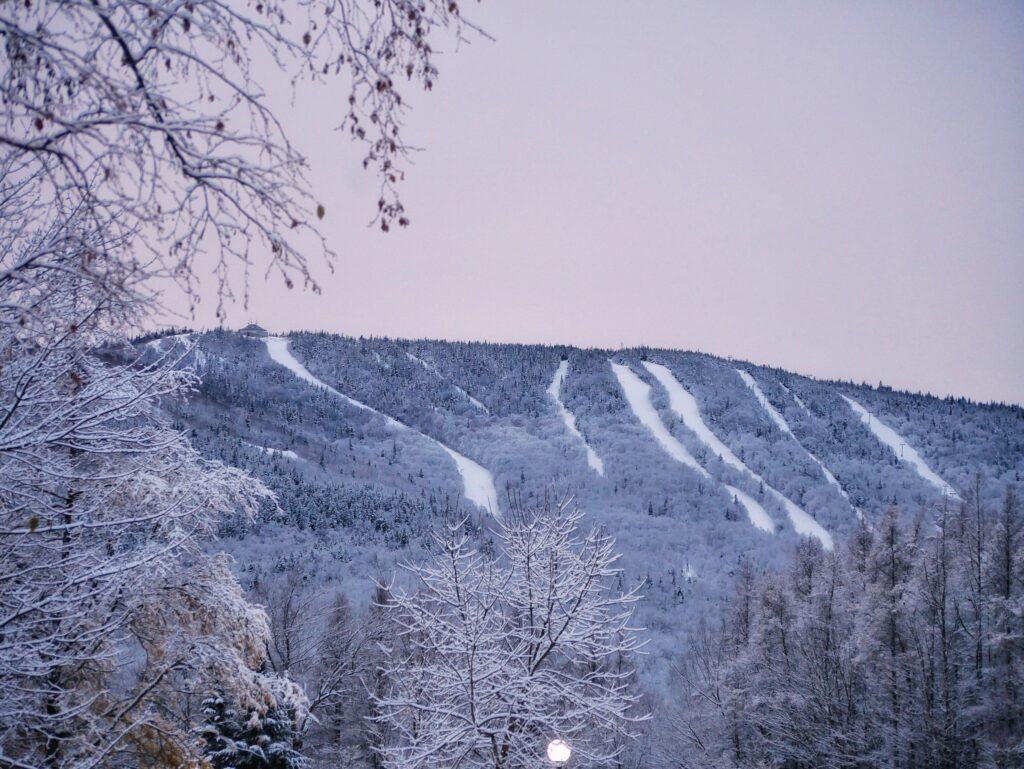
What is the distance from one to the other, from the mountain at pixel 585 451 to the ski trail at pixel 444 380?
55 centimetres

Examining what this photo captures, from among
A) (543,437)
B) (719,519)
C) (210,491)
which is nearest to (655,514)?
(719,519)

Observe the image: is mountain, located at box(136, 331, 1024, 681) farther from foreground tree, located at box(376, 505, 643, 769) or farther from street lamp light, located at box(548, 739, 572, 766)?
street lamp light, located at box(548, 739, 572, 766)

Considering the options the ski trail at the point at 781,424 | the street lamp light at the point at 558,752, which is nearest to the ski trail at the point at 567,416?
the ski trail at the point at 781,424

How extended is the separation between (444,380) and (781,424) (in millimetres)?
82900

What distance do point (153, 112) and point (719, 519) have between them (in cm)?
11374

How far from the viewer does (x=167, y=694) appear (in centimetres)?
831

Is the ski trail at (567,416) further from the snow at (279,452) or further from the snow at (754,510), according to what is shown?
the snow at (279,452)

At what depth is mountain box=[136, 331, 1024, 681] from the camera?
79.1m

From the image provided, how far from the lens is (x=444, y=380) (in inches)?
7082

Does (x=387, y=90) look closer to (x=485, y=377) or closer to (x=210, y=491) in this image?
(x=210, y=491)

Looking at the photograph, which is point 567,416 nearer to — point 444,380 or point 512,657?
point 444,380

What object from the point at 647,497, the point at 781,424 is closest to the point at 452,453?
the point at 647,497

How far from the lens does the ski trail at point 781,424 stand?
431 ft

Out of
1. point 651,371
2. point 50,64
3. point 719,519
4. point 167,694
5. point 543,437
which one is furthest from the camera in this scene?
point 651,371
